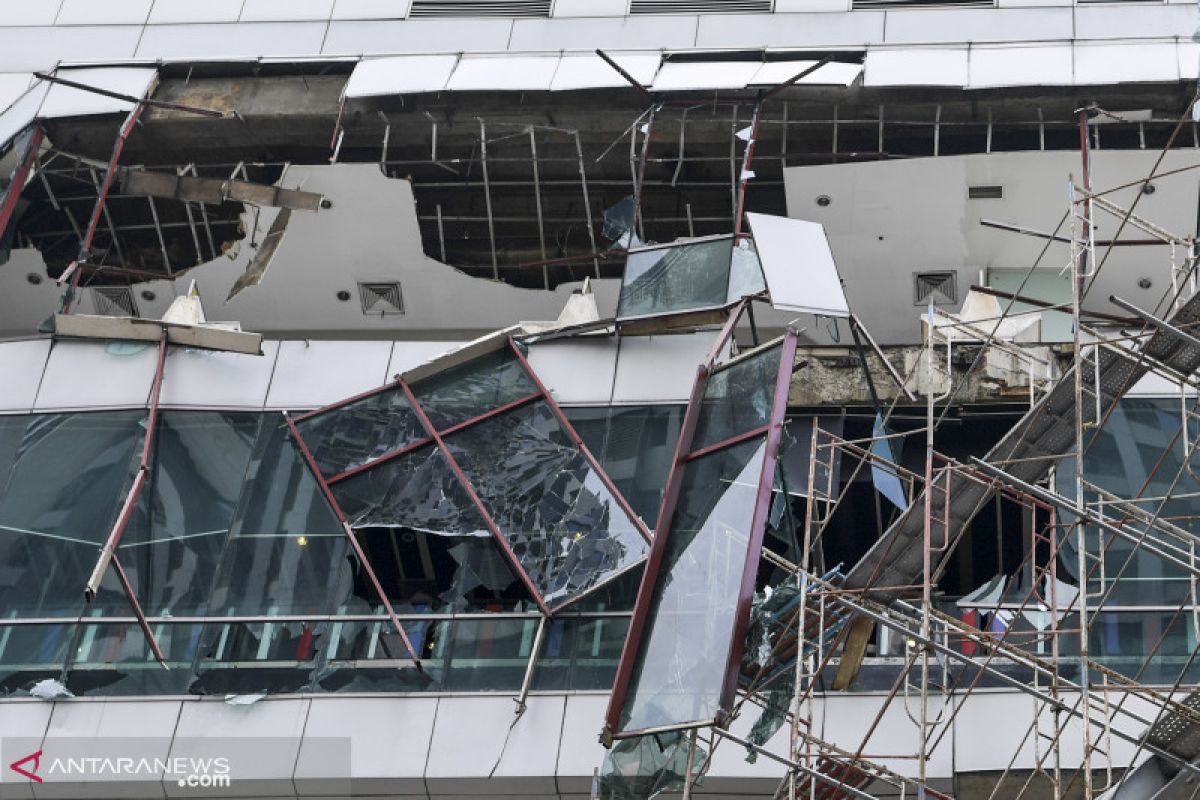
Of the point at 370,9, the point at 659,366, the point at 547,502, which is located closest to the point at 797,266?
the point at 659,366

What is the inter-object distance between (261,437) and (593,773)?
592 centimetres

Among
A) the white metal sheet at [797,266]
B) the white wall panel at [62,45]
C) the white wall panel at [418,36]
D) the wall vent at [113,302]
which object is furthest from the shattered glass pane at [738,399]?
the white wall panel at [62,45]

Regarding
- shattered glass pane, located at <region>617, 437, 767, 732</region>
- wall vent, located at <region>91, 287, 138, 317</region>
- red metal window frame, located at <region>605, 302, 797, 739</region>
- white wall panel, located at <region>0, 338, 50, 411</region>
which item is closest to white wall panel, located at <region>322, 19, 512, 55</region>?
wall vent, located at <region>91, 287, 138, 317</region>

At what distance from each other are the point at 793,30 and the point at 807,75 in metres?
2.05

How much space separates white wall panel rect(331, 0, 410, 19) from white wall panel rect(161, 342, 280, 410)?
617 cm

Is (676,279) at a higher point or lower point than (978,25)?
lower

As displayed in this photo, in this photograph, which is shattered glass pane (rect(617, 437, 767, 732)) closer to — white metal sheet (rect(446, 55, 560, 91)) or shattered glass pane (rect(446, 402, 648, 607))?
shattered glass pane (rect(446, 402, 648, 607))

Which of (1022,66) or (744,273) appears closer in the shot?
(744,273)

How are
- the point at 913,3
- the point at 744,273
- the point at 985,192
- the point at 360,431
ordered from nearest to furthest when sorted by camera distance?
the point at 744,273 → the point at 360,431 → the point at 985,192 → the point at 913,3

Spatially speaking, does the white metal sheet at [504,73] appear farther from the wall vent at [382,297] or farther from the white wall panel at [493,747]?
the white wall panel at [493,747]

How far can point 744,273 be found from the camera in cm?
2380

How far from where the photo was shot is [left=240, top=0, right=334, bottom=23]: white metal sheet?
29.5 metres

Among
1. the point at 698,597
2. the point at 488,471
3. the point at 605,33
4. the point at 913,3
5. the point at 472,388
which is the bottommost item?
the point at 698,597

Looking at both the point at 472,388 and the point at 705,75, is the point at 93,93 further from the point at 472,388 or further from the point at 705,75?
the point at 705,75
